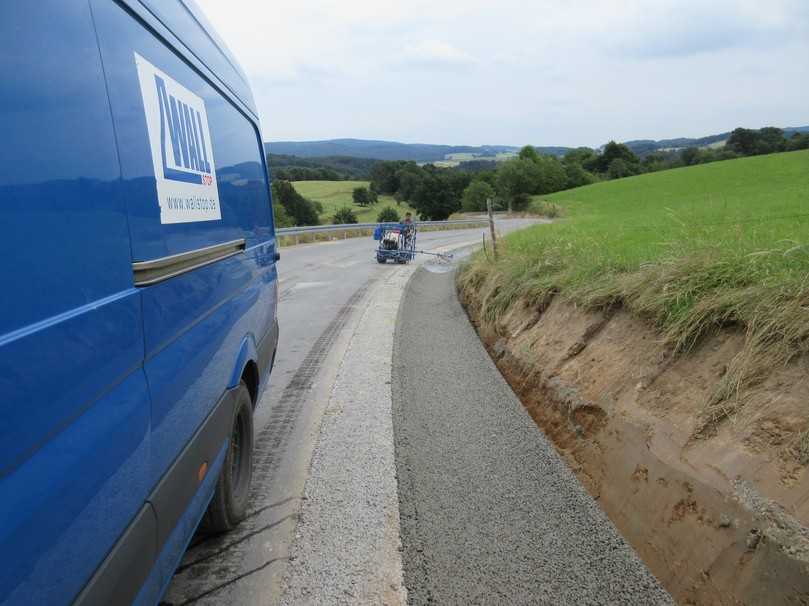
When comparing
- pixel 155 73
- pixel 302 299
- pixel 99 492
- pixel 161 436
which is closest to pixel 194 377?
pixel 161 436

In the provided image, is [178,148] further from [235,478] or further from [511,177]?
[511,177]

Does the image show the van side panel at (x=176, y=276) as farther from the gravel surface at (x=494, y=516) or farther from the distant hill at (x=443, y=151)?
the distant hill at (x=443, y=151)

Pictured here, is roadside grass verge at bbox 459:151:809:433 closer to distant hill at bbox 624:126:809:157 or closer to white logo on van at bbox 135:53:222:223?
white logo on van at bbox 135:53:222:223

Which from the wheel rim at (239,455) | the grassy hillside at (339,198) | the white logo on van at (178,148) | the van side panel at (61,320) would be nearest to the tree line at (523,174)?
the grassy hillside at (339,198)

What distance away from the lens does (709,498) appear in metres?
3.05

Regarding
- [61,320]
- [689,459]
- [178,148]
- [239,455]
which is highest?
[178,148]

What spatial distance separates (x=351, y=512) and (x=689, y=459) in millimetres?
1953

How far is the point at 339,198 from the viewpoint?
288 feet

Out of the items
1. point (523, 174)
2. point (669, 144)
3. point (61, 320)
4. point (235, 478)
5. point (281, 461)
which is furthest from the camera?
point (669, 144)

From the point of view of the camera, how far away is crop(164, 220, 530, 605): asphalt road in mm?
2846

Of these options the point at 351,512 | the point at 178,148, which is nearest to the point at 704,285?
the point at 351,512

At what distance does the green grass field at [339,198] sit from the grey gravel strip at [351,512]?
66.6 meters

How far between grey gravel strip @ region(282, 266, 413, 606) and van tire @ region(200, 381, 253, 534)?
Answer: 374 millimetres

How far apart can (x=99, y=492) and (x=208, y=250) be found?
1478mm
